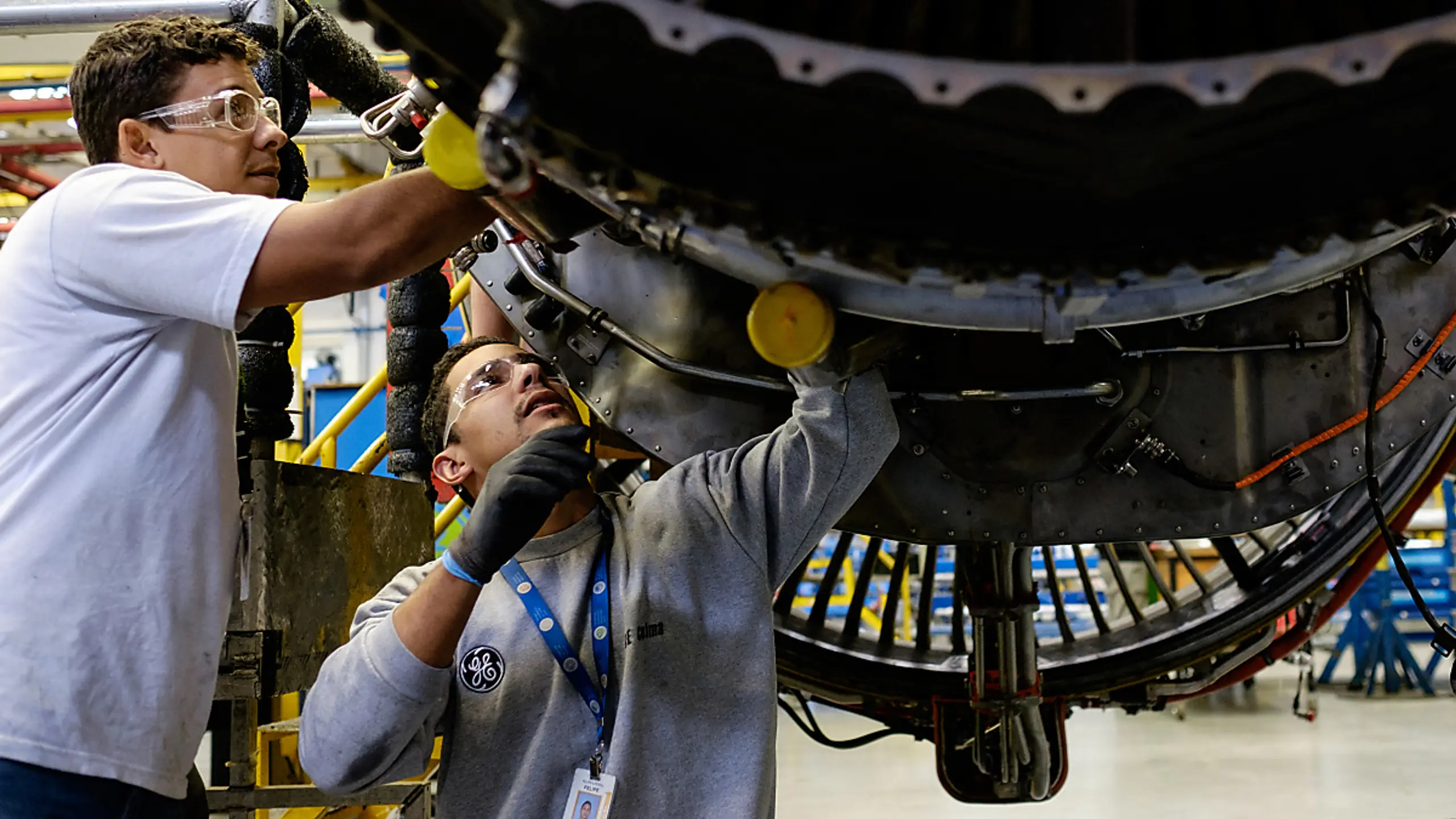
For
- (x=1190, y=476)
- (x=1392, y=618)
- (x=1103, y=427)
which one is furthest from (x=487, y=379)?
(x=1392, y=618)

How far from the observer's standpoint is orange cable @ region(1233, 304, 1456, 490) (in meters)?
1.57

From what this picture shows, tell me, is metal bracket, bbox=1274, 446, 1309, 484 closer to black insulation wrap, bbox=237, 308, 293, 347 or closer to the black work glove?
the black work glove

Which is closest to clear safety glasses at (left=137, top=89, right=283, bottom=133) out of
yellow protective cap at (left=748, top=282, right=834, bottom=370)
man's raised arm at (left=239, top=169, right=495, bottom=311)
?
man's raised arm at (left=239, top=169, right=495, bottom=311)

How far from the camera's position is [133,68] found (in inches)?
57.4

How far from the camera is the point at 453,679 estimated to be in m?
1.40

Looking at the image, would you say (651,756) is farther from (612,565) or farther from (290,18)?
(290,18)

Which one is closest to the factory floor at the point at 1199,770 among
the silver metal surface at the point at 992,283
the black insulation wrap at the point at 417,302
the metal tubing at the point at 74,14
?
the black insulation wrap at the point at 417,302

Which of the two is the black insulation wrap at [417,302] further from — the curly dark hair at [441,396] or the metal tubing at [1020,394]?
the metal tubing at [1020,394]

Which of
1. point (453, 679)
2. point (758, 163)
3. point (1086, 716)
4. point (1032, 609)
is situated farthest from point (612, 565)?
point (1086, 716)

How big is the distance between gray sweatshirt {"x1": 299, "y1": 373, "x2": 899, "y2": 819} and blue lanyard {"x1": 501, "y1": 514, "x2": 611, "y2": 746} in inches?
0.5

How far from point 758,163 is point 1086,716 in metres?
7.02

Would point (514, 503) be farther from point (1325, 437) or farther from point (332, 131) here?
point (332, 131)

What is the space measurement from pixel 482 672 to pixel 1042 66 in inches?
37.7

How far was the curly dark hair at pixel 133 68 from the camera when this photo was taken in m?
1.46
